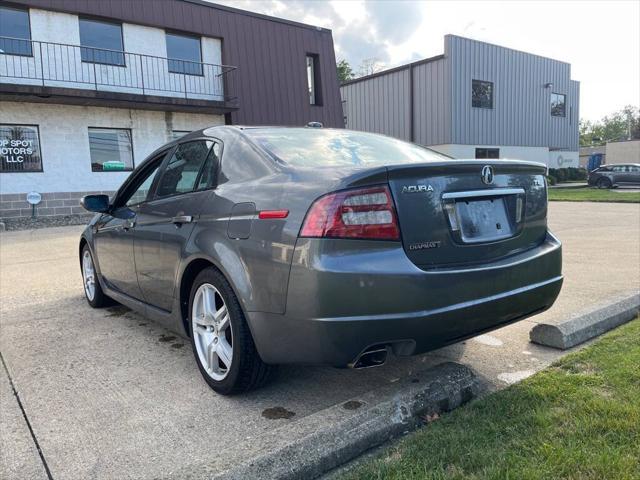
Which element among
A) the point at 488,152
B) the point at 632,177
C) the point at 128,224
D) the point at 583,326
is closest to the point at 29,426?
the point at 128,224

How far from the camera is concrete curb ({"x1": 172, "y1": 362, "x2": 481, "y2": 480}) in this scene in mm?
2053

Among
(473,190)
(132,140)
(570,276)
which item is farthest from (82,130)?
(473,190)

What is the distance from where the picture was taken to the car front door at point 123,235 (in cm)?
387

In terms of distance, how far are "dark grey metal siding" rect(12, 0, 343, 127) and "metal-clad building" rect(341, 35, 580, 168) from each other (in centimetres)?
645

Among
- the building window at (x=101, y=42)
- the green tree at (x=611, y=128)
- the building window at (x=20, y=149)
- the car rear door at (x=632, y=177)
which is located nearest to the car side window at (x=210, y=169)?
the building window at (x=20, y=149)

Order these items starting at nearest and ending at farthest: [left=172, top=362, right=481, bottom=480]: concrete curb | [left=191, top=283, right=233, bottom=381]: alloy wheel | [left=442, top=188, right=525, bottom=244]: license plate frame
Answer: [left=172, top=362, right=481, bottom=480]: concrete curb, [left=442, top=188, right=525, bottom=244]: license plate frame, [left=191, top=283, right=233, bottom=381]: alloy wheel

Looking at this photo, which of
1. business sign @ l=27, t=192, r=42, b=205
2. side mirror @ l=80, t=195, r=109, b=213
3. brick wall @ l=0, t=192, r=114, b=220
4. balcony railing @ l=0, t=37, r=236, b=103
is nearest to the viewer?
side mirror @ l=80, t=195, r=109, b=213

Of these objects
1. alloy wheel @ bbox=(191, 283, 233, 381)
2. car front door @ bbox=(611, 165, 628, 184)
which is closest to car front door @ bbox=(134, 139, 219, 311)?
alloy wheel @ bbox=(191, 283, 233, 381)

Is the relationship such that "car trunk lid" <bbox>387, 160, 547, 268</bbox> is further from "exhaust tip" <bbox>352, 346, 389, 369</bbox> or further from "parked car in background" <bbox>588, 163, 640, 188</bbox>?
"parked car in background" <bbox>588, 163, 640, 188</bbox>

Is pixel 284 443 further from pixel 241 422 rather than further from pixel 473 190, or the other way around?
pixel 473 190

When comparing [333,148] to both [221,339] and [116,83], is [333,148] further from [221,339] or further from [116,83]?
[116,83]

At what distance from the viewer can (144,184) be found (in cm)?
396

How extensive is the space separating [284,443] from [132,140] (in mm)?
15721

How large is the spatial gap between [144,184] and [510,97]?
2787cm
